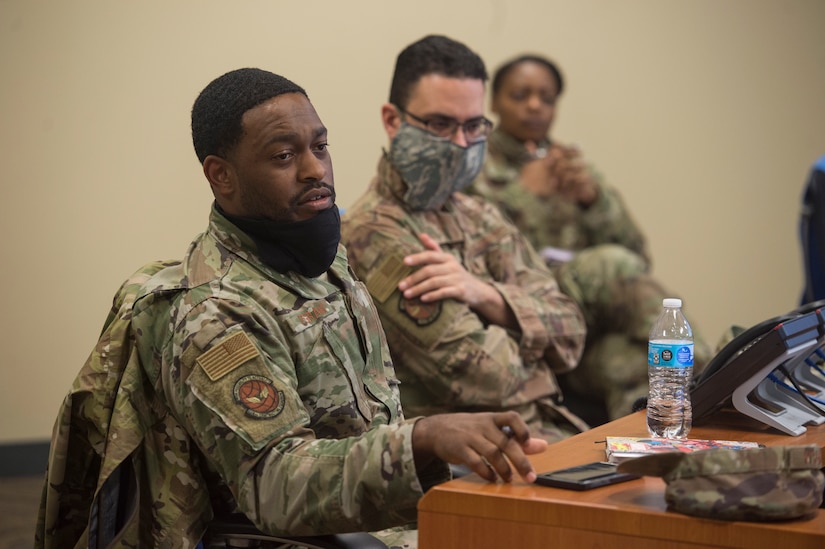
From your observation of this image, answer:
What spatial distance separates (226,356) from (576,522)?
0.53m

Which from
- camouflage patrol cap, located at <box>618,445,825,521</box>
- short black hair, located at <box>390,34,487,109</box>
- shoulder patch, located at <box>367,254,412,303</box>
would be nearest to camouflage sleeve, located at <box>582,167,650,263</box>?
short black hair, located at <box>390,34,487,109</box>

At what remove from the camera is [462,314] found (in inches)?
91.8

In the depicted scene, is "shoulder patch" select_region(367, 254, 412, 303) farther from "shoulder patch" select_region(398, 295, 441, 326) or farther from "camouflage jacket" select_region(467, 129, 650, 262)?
"camouflage jacket" select_region(467, 129, 650, 262)

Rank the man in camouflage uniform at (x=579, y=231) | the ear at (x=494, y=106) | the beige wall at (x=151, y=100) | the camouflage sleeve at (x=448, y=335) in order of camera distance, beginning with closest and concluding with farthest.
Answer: the camouflage sleeve at (x=448, y=335), the man in camouflage uniform at (x=579, y=231), the beige wall at (x=151, y=100), the ear at (x=494, y=106)

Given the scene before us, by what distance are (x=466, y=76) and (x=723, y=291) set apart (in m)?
3.08

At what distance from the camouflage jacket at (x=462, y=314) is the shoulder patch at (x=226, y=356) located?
880mm

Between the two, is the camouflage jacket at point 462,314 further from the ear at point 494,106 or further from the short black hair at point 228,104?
the ear at point 494,106

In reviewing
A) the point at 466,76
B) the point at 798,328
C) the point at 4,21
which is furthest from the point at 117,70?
the point at 798,328

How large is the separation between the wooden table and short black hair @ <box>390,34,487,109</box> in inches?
55.4

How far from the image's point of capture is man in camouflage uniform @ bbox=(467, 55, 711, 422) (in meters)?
3.23

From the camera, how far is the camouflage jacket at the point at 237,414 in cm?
138

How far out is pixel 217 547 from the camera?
1.55 metres

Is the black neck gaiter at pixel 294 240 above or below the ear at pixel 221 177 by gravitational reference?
below

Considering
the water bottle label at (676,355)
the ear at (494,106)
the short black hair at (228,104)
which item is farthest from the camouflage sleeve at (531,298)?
the ear at (494,106)
